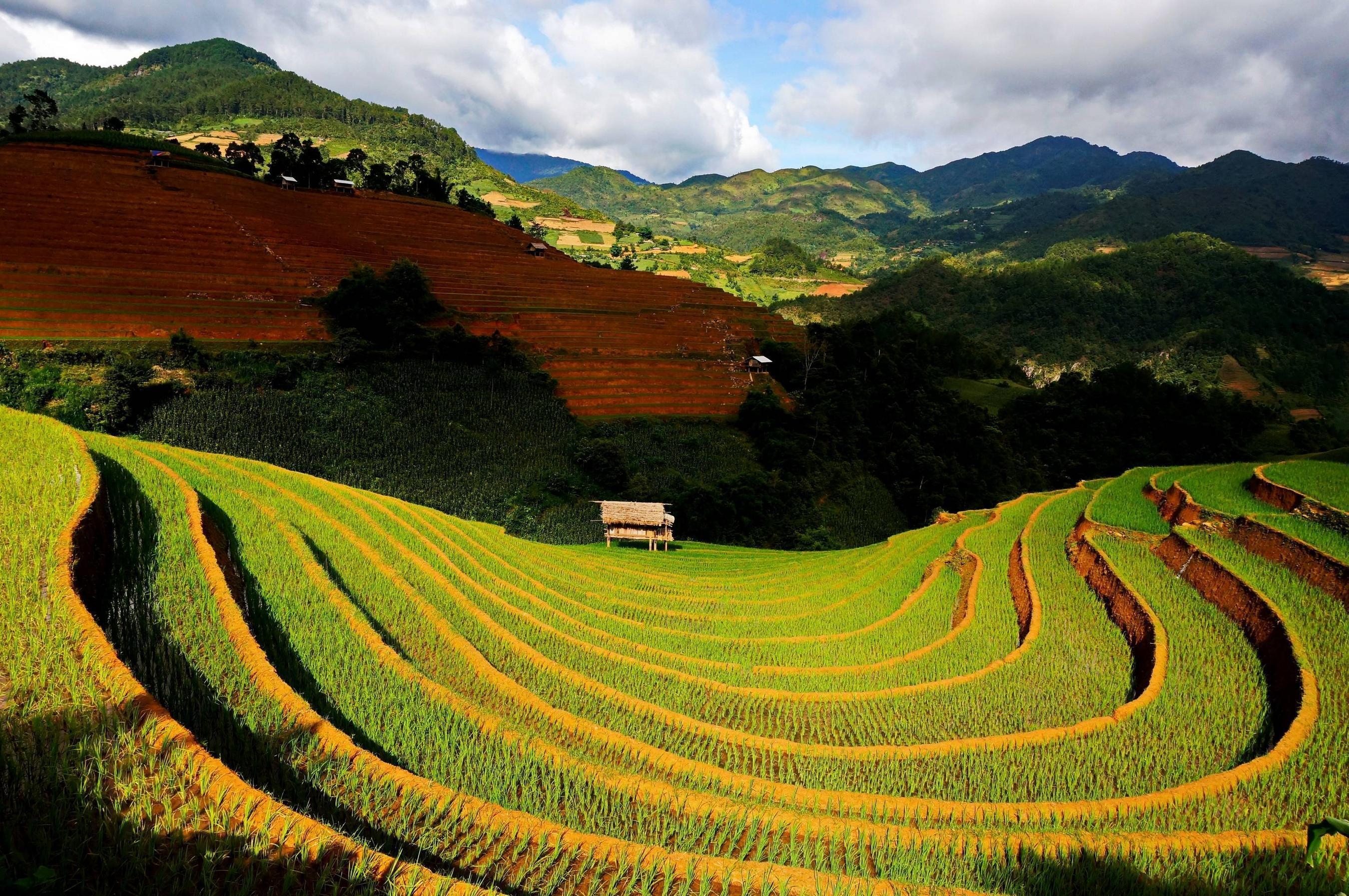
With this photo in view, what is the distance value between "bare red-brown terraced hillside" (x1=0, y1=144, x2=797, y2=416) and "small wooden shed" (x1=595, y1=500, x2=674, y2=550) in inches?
469

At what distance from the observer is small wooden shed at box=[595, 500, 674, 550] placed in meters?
17.0

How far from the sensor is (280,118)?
114188 mm

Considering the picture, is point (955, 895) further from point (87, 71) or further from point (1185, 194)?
point (87, 71)

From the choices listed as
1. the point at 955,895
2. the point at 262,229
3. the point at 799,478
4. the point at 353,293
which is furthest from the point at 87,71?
the point at 955,895

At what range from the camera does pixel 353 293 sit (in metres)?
26.7

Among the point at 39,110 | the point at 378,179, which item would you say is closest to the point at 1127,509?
the point at 378,179

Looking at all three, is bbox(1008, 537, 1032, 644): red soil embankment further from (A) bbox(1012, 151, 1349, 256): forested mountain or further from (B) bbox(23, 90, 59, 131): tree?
(A) bbox(1012, 151, 1349, 256): forested mountain

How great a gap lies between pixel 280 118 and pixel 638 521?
142 meters

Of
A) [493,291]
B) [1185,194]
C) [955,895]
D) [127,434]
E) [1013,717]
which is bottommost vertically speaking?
[127,434]

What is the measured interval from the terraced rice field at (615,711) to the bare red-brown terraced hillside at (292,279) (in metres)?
19.0

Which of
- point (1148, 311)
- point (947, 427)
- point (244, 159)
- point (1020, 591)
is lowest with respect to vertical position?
point (1020, 591)

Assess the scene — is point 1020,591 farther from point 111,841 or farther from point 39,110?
point 39,110

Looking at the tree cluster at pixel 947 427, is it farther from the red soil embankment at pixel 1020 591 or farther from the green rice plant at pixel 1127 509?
the red soil embankment at pixel 1020 591

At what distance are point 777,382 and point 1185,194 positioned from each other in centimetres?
19535
